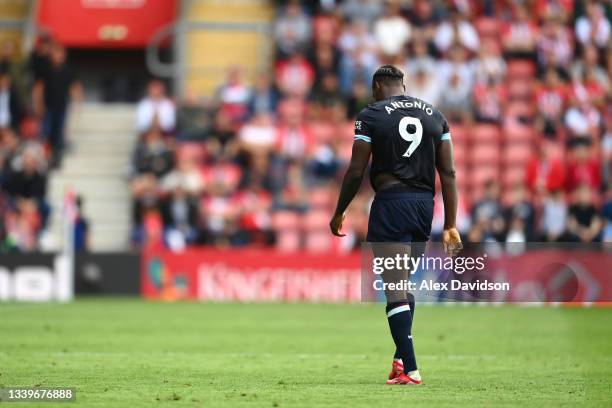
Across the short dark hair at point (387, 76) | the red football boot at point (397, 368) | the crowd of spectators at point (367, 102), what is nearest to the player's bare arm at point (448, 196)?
the short dark hair at point (387, 76)

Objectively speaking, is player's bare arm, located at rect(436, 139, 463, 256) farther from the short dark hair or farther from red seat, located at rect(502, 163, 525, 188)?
red seat, located at rect(502, 163, 525, 188)

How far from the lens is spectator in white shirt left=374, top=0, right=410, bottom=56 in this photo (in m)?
26.1

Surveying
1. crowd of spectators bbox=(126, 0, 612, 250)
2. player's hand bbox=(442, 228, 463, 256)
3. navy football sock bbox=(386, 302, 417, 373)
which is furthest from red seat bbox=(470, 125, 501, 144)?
navy football sock bbox=(386, 302, 417, 373)

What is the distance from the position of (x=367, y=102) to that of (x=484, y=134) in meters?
2.36

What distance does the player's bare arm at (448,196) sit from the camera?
10.3 metres

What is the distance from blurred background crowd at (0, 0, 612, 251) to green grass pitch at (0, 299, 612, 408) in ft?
9.56

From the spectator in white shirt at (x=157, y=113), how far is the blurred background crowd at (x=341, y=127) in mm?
27

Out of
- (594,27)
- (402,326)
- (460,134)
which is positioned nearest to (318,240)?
(460,134)

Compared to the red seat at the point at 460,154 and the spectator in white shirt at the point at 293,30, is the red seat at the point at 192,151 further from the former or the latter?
the red seat at the point at 460,154

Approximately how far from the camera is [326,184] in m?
25.2

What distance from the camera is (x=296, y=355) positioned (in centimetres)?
1336

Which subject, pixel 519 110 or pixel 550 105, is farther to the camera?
pixel 519 110

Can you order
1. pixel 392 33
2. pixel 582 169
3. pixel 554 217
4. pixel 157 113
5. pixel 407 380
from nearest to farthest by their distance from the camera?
1. pixel 407 380
2. pixel 554 217
3. pixel 582 169
4. pixel 157 113
5. pixel 392 33

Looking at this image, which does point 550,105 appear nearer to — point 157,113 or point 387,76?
point 157,113
